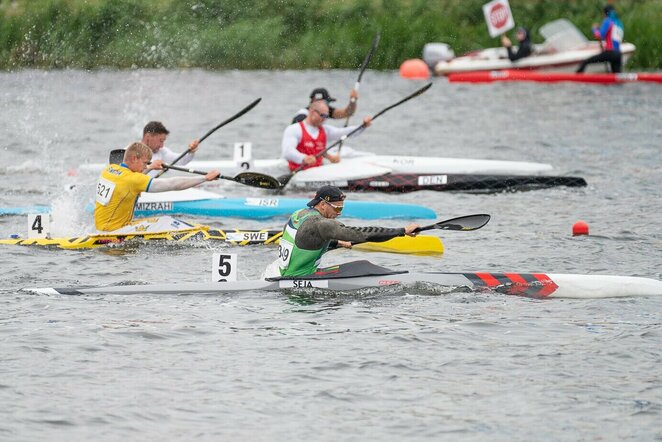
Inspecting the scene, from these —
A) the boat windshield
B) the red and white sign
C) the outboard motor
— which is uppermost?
the red and white sign

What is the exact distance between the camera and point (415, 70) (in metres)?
39.3

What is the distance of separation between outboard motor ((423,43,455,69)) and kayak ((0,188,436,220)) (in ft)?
75.3

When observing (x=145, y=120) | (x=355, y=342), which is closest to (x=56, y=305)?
(x=355, y=342)

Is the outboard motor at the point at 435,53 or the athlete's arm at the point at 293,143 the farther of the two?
the outboard motor at the point at 435,53

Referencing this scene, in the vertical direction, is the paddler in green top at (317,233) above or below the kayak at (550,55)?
below

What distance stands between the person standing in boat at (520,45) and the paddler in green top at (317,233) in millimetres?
26392

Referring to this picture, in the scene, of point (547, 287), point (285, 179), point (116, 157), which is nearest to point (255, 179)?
point (116, 157)

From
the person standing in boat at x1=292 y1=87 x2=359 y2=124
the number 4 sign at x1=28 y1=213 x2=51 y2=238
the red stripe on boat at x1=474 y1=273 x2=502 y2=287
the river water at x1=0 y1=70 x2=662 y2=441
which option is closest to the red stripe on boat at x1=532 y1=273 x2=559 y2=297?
the river water at x1=0 y1=70 x2=662 y2=441

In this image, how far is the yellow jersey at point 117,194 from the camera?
14.1 metres

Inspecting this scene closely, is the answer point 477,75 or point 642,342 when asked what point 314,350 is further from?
point 477,75

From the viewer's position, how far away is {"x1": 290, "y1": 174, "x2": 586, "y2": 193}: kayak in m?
19.2

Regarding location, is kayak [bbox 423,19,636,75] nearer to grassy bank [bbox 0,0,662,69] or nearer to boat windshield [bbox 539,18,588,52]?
boat windshield [bbox 539,18,588,52]

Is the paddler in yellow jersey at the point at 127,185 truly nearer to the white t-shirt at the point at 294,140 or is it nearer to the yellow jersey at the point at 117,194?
the yellow jersey at the point at 117,194

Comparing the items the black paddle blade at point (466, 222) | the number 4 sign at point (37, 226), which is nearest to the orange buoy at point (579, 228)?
the black paddle blade at point (466, 222)
